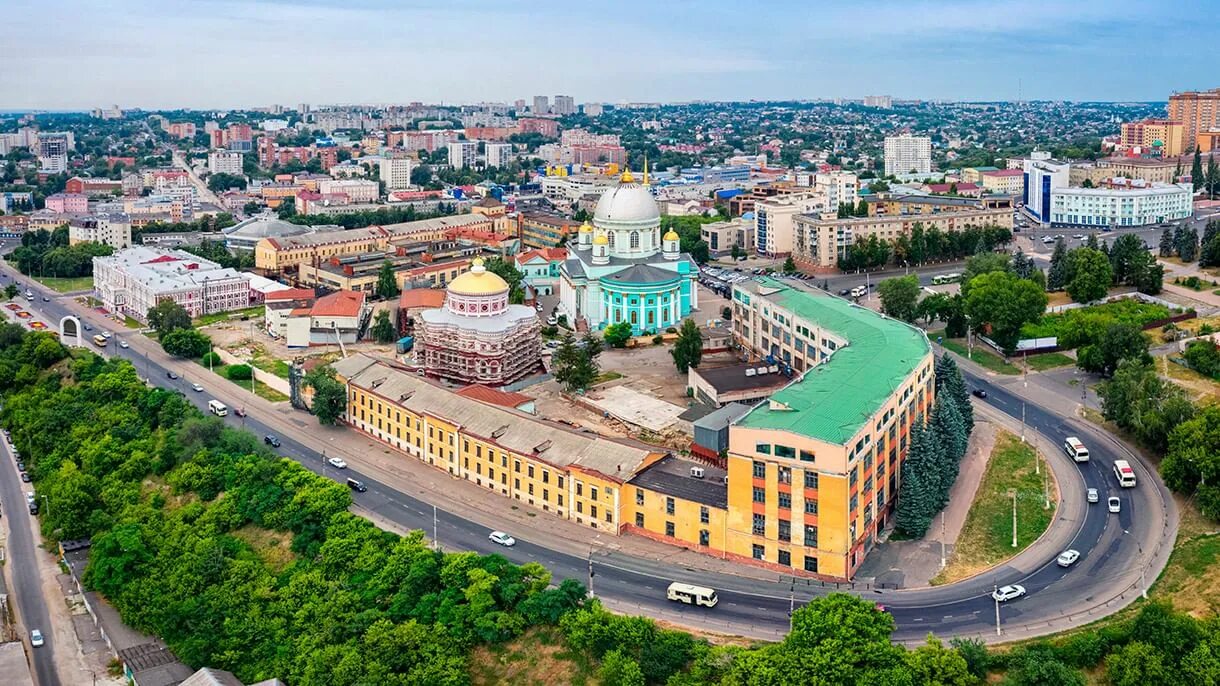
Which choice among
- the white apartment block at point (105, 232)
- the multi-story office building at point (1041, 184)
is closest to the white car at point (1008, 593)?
the multi-story office building at point (1041, 184)

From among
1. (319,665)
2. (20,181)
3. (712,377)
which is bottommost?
(319,665)

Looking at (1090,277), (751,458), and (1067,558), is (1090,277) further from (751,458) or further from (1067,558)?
(751,458)

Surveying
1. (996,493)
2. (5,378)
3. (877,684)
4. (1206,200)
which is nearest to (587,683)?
(877,684)

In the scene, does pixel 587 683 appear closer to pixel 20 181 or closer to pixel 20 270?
pixel 20 270

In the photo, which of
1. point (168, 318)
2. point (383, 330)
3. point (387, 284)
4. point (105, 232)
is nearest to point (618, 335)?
point (383, 330)

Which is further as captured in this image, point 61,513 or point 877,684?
point 61,513

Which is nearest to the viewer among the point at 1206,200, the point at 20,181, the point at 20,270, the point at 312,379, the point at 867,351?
the point at 867,351
